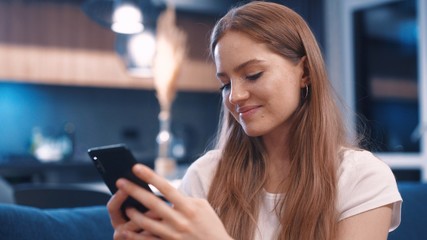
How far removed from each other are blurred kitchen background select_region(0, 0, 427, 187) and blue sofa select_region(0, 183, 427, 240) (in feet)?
7.58

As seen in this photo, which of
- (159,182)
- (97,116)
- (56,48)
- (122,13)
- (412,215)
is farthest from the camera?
(97,116)

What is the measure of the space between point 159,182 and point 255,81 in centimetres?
40

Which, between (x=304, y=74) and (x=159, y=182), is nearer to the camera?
(x=159, y=182)

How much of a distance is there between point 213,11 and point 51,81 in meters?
1.59

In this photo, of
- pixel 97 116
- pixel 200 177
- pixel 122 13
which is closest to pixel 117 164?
pixel 200 177

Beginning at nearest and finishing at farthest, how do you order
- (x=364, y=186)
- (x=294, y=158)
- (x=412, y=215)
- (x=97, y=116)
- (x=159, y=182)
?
1. (x=159, y=182)
2. (x=364, y=186)
3. (x=294, y=158)
4. (x=412, y=215)
5. (x=97, y=116)

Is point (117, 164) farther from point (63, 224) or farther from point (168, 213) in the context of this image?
point (63, 224)

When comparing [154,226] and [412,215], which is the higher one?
[154,226]

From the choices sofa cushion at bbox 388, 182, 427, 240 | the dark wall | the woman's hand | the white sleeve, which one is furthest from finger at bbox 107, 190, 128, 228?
the dark wall

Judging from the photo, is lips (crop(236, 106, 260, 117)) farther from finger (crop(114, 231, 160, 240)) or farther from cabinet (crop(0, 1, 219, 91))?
cabinet (crop(0, 1, 219, 91))

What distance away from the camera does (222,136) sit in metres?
1.42

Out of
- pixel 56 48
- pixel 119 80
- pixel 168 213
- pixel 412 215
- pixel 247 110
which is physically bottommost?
pixel 412 215

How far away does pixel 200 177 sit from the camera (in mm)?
1377

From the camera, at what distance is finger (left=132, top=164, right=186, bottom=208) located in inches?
33.4
